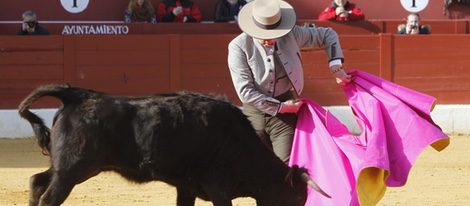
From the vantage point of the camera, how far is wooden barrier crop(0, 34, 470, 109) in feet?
33.6

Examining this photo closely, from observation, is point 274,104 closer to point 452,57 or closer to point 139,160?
point 139,160

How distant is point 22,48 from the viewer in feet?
33.6

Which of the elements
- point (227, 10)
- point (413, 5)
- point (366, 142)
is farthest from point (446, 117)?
point (366, 142)

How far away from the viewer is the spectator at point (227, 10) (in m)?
11.4

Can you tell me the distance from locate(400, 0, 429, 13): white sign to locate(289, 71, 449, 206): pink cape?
7463 millimetres

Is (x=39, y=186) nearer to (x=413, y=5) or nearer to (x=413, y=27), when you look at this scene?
(x=413, y=27)

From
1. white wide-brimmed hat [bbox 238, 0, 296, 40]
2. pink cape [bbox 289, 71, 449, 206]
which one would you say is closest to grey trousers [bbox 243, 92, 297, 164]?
pink cape [bbox 289, 71, 449, 206]

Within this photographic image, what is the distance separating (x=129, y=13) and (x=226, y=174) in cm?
670

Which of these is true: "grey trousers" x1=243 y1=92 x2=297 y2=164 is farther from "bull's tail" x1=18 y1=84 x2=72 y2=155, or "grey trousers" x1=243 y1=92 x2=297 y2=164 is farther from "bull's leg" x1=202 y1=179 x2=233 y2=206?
"bull's tail" x1=18 y1=84 x2=72 y2=155

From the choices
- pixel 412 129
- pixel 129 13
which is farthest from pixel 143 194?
pixel 129 13

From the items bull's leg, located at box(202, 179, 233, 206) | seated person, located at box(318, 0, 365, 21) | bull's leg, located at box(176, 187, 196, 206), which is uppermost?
seated person, located at box(318, 0, 365, 21)

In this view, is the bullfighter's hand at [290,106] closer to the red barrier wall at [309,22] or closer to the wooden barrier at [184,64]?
the wooden barrier at [184,64]

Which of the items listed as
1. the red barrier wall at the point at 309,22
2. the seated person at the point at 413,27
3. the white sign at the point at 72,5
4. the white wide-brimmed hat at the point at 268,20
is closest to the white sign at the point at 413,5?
the red barrier wall at the point at 309,22

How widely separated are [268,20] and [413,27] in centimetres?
642
